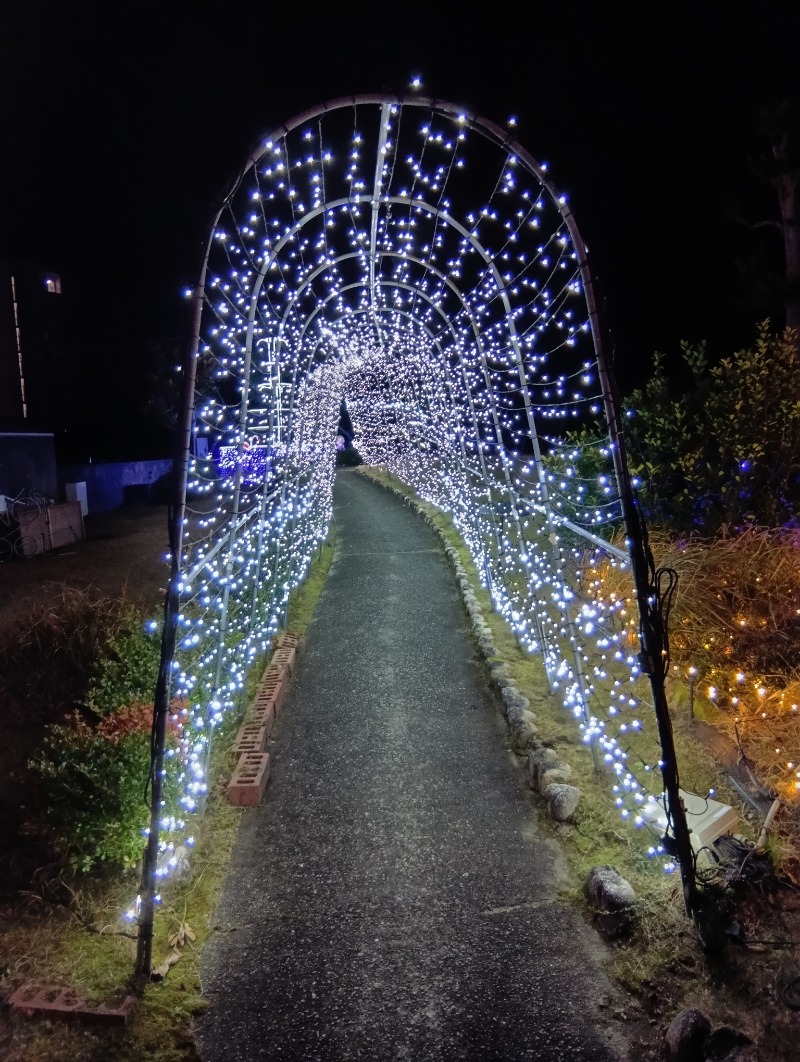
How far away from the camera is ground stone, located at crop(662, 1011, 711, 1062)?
7.78ft

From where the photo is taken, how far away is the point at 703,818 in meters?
3.36

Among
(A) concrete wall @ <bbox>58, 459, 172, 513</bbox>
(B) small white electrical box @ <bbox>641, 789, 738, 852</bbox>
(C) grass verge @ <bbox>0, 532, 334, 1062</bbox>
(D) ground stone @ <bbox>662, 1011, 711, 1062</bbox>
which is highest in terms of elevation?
(B) small white electrical box @ <bbox>641, 789, 738, 852</bbox>

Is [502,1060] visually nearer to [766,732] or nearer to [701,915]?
[701,915]

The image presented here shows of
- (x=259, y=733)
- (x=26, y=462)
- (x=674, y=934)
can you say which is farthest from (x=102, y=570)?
(x=674, y=934)

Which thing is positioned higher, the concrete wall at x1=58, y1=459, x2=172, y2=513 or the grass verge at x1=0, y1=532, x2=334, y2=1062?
the grass verge at x1=0, y1=532, x2=334, y2=1062

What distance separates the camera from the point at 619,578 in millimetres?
6324

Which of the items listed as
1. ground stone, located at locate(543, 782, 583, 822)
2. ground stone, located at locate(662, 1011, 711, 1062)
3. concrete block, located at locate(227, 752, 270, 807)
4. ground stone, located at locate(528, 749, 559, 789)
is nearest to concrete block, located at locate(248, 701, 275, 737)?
concrete block, located at locate(227, 752, 270, 807)

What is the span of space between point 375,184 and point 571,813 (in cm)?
444

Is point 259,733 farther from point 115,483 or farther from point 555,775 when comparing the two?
point 115,483

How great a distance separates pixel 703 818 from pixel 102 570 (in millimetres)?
9168

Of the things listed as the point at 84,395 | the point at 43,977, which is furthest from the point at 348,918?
the point at 84,395

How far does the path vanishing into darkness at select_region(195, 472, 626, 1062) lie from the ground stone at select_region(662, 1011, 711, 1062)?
197 mm

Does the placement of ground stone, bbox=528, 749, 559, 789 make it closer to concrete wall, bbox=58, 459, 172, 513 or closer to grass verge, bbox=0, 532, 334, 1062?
grass verge, bbox=0, 532, 334, 1062

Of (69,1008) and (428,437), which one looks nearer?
(69,1008)
